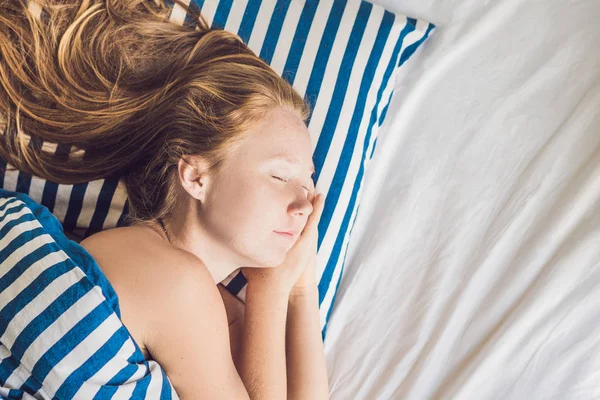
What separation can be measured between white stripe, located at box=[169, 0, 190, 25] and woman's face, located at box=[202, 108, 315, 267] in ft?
0.99

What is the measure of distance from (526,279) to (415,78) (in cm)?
47

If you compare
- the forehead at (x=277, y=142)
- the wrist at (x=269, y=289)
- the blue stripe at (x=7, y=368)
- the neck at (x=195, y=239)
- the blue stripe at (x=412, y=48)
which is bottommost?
the blue stripe at (x=7, y=368)

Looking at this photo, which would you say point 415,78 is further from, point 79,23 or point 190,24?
point 79,23

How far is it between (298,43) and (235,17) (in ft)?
0.44

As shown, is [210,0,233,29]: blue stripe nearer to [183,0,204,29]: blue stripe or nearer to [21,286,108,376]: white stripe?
[183,0,204,29]: blue stripe

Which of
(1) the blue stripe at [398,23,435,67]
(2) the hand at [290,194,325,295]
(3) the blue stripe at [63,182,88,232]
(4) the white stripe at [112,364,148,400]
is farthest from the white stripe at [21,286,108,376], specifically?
(1) the blue stripe at [398,23,435,67]

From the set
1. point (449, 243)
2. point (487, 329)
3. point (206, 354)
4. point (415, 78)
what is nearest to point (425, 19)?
point (415, 78)

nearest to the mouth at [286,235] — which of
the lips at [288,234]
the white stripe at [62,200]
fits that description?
the lips at [288,234]

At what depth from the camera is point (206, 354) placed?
0.94 m

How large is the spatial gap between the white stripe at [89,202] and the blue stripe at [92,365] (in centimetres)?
35

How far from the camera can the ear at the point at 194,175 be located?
40.0 inches

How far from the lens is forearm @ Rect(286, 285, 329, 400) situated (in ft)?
3.75

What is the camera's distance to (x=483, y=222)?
1.23 metres

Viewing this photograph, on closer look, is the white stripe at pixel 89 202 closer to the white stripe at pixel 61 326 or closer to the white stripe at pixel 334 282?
the white stripe at pixel 61 326
